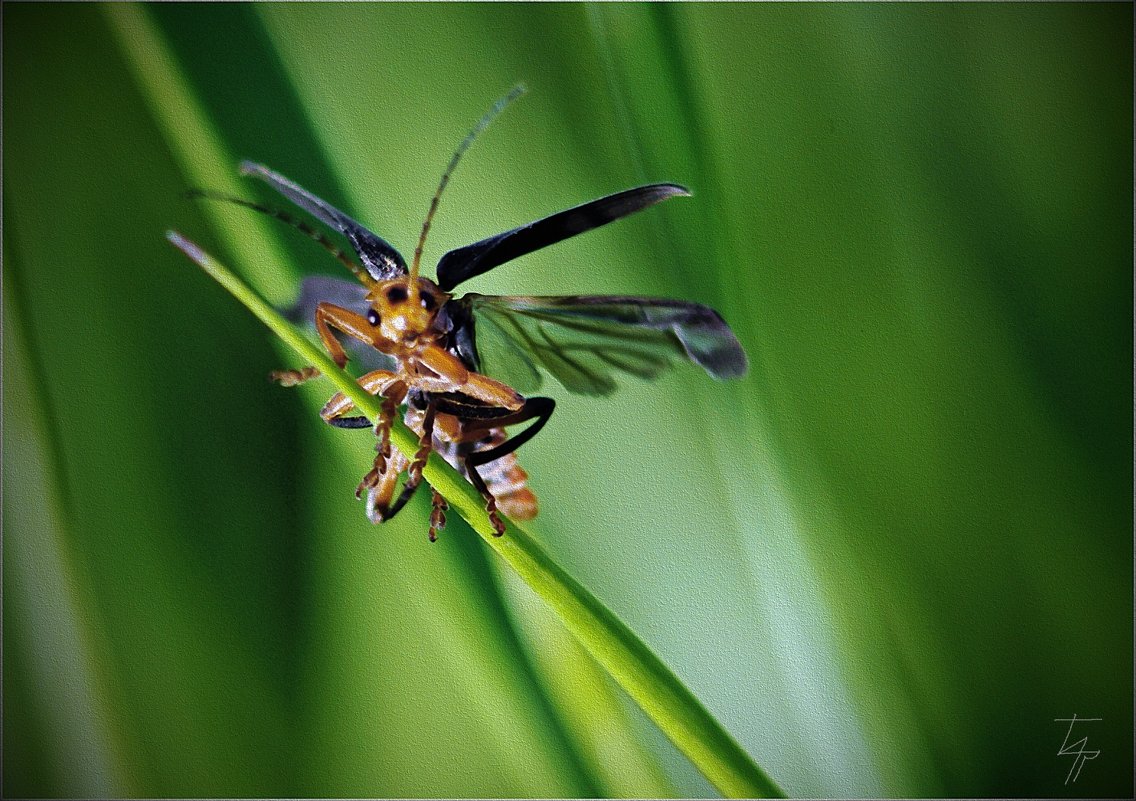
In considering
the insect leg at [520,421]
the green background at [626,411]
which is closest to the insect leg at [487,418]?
the insect leg at [520,421]

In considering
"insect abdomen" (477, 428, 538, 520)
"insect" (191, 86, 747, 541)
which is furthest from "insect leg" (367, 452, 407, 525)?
"insect abdomen" (477, 428, 538, 520)

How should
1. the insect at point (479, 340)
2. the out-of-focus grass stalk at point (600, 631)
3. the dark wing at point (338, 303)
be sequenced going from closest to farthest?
the out-of-focus grass stalk at point (600, 631), the insect at point (479, 340), the dark wing at point (338, 303)

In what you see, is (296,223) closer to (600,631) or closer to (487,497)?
(487,497)

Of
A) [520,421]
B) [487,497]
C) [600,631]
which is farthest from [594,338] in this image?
[600,631]

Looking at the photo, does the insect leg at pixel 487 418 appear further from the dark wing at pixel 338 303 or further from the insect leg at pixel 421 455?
the dark wing at pixel 338 303

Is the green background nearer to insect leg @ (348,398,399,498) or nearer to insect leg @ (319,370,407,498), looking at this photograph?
insect leg @ (319,370,407,498)

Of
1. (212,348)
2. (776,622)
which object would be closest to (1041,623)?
(776,622)

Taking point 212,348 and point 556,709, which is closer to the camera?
point 556,709

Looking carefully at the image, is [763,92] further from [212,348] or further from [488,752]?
[488,752]
